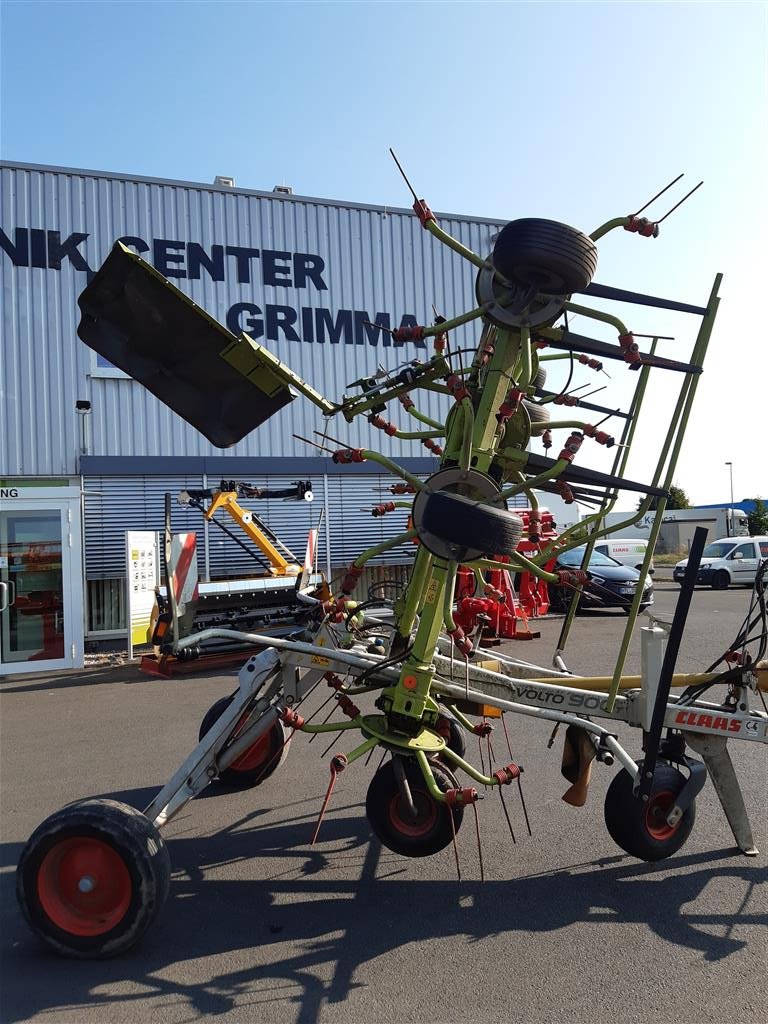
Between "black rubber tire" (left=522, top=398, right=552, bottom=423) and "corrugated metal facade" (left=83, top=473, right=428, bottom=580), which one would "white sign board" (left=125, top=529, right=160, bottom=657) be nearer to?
"corrugated metal facade" (left=83, top=473, right=428, bottom=580)

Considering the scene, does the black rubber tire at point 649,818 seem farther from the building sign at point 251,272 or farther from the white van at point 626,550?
the white van at point 626,550

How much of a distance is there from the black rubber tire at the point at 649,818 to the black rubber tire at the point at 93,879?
7.54ft

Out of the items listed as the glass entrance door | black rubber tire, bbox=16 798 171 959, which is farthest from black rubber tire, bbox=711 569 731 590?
black rubber tire, bbox=16 798 171 959

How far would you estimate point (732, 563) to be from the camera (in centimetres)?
2652

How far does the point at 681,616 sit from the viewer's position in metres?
3.75

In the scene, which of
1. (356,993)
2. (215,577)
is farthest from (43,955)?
(215,577)

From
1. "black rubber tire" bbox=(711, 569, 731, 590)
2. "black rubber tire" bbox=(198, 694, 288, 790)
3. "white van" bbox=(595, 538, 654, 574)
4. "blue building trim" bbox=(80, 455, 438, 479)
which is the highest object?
"blue building trim" bbox=(80, 455, 438, 479)

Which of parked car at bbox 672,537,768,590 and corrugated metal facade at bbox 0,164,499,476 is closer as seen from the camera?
corrugated metal facade at bbox 0,164,499,476

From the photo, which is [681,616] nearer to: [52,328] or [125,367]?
[125,367]

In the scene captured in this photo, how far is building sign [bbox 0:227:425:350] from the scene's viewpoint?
13.7 meters

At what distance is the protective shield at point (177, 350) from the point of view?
13.2 feet

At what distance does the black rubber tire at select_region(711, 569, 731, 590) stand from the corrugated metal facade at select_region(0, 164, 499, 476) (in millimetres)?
14359

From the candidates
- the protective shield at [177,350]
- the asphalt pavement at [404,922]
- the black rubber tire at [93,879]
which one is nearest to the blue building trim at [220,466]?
the asphalt pavement at [404,922]

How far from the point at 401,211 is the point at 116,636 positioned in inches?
394
